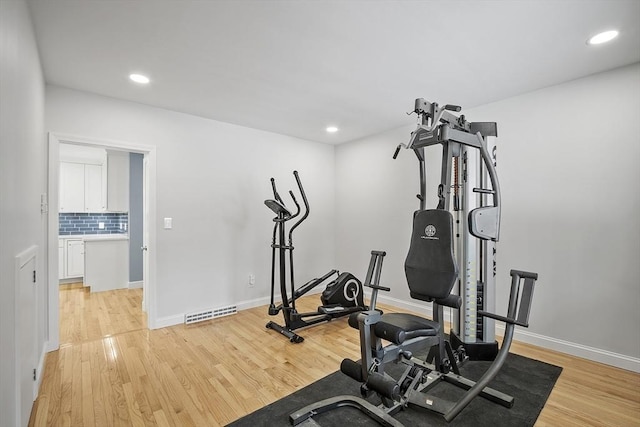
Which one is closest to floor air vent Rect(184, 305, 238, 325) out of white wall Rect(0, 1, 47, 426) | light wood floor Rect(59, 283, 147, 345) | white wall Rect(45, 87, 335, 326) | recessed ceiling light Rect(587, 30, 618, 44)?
white wall Rect(45, 87, 335, 326)

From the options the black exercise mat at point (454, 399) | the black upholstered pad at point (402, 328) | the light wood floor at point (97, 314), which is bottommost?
the black exercise mat at point (454, 399)

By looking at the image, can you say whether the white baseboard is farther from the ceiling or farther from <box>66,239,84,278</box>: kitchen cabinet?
<box>66,239,84,278</box>: kitchen cabinet

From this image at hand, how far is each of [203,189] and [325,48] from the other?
234 cm

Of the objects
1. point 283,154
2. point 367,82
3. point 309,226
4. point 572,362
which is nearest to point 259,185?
point 283,154

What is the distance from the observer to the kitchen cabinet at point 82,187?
5.82 m

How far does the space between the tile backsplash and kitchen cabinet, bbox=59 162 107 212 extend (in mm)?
360

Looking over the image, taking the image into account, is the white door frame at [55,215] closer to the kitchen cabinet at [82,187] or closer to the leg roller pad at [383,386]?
the leg roller pad at [383,386]

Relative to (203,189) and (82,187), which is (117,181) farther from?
(203,189)

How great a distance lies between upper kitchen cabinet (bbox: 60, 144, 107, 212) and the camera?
580 cm

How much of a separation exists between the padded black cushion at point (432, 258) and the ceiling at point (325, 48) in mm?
1270

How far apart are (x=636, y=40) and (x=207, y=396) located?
3991 mm

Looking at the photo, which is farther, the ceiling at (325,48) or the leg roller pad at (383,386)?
the ceiling at (325,48)

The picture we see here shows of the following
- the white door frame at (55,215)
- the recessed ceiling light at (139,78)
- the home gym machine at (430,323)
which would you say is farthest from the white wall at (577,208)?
the white door frame at (55,215)

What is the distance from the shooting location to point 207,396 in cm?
216
